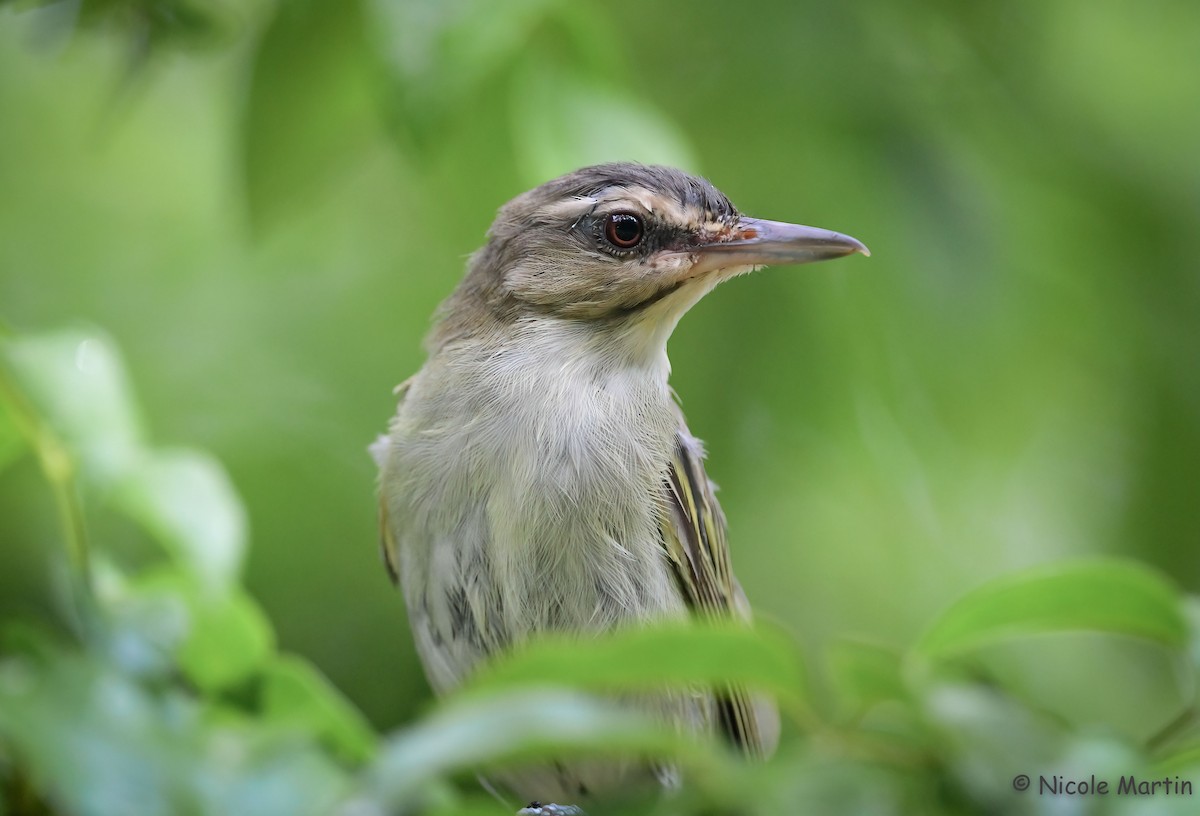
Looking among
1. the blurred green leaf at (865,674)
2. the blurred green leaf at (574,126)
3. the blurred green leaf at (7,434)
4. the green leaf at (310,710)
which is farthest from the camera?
the blurred green leaf at (574,126)

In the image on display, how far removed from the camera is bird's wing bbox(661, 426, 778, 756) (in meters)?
4.14

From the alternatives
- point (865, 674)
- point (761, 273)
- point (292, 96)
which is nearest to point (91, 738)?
point (865, 674)

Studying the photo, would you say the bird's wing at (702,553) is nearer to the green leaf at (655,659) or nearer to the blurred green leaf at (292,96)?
the blurred green leaf at (292,96)

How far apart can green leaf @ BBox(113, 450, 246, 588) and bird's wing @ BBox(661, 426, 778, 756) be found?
2.15 meters

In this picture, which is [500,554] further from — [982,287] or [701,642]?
[701,642]

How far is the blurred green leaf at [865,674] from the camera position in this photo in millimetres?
1501

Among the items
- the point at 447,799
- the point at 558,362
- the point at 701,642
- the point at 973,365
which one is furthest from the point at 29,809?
the point at 973,365

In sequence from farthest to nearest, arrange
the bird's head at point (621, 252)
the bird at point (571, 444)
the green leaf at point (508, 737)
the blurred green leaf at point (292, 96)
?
the bird's head at point (621, 252)
the bird at point (571, 444)
the blurred green leaf at point (292, 96)
the green leaf at point (508, 737)

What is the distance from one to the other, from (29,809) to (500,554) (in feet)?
6.95

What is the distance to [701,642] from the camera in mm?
1367

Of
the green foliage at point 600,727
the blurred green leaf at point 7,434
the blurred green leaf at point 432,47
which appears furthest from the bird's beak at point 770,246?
the blurred green leaf at point 7,434

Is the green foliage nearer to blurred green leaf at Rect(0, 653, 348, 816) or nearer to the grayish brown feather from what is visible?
blurred green leaf at Rect(0, 653, 348, 816)

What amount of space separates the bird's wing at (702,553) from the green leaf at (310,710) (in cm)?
223

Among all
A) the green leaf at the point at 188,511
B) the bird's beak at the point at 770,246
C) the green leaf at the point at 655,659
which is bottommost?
the green leaf at the point at 655,659
